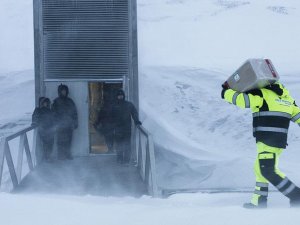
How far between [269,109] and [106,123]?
3974 millimetres

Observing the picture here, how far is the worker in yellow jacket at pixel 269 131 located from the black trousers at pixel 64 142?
4313mm

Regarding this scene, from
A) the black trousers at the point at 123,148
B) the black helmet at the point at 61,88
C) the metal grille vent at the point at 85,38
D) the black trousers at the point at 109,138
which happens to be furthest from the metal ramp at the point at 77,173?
the metal grille vent at the point at 85,38

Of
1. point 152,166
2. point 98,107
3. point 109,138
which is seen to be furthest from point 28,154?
point 152,166

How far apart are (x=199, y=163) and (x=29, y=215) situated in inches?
297

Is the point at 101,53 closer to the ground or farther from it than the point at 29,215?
farther from it

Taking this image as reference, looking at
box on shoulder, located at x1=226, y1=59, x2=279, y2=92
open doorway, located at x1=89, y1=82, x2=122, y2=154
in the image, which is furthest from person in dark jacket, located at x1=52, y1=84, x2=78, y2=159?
box on shoulder, located at x1=226, y1=59, x2=279, y2=92

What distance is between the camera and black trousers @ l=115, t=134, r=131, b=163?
7094 millimetres

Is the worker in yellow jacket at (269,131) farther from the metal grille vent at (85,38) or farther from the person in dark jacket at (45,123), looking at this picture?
the metal grille vent at (85,38)

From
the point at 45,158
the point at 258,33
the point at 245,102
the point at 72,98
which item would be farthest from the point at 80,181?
the point at 258,33

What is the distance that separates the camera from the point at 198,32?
11523 millimetres

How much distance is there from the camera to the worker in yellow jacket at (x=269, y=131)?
3584mm

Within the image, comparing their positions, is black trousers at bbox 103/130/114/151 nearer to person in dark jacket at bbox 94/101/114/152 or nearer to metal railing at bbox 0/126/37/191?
person in dark jacket at bbox 94/101/114/152

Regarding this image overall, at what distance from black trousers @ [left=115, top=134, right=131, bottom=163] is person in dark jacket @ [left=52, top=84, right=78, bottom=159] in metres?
0.84

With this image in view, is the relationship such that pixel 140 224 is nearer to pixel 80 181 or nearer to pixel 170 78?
pixel 80 181
